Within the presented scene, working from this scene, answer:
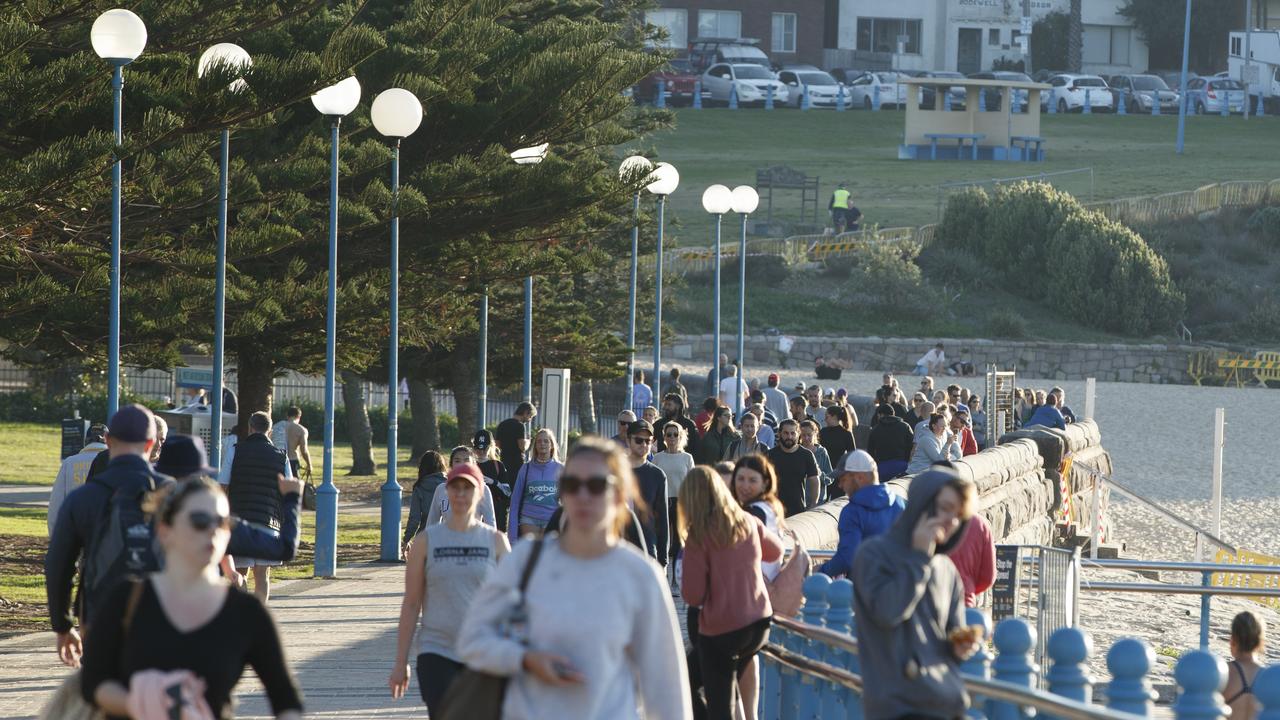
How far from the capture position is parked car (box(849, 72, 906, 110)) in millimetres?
81500

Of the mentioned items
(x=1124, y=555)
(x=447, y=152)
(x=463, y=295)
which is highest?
(x=447, y=152)

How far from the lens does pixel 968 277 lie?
178 ft

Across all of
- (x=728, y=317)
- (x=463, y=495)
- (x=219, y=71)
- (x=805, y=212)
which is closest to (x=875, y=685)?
(x=463, y=495)

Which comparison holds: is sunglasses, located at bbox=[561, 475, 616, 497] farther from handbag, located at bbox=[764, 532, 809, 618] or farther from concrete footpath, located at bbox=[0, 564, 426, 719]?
handbag, located at bbox=[764, 532, 809, 618]

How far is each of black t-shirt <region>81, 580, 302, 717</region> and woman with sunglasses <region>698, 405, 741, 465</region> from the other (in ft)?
39.7

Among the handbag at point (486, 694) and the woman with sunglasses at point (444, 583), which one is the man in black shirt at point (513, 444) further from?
the handbag at point (486, 694)

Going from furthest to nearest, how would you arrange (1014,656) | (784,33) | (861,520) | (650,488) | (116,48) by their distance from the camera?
1. (784,33)
2. (116,48)
3. (650,488)
4. (861,520)
5. (1014,656)

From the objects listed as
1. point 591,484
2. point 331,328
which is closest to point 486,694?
point 591,484

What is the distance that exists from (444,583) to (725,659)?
122cm

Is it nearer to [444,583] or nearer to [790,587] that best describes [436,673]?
[444,583]

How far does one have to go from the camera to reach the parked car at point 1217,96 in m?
83.4

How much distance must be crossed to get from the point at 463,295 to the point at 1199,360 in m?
31.7

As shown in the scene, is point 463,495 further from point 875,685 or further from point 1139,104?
point 1139,104

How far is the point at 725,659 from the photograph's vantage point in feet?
24.4
